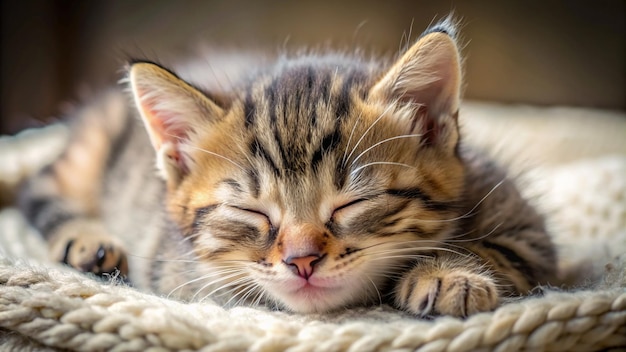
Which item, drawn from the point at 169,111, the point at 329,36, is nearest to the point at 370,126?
the point at 169,111

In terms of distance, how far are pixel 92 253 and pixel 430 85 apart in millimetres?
760

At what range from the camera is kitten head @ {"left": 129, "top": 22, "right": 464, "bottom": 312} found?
0.94m

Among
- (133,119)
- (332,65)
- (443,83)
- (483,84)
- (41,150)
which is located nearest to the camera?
(443,83)

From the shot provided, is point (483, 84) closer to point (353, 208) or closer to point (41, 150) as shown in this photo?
point (41, 150)

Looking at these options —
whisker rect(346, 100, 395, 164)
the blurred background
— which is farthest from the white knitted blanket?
the blurred background

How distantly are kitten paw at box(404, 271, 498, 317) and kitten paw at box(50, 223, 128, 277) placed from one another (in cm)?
60

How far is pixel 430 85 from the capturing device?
1.06 m

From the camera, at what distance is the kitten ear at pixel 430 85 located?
0.99 metres

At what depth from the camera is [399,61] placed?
101cm

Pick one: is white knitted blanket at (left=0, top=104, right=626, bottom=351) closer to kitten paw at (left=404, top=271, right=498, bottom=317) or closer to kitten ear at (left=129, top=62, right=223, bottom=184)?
kitten paw at (left=404, top=271, right=498, bottom=317)

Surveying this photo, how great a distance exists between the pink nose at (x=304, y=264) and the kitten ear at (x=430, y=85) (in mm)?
303

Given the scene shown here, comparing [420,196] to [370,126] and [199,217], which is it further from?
[199,217]

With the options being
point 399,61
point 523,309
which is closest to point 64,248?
point 399,61

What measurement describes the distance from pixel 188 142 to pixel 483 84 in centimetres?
204
